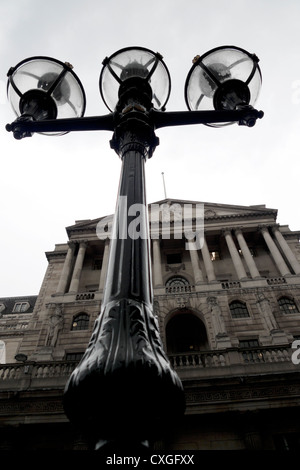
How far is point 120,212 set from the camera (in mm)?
2633

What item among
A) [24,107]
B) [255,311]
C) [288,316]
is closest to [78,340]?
[255,311]

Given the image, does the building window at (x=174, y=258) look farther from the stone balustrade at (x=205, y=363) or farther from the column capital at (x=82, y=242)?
the stone balustrade at (x=205, y=363)

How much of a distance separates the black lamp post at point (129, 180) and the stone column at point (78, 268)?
22.2 metres

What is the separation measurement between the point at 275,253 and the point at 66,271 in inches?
772

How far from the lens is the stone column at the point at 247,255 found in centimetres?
2436

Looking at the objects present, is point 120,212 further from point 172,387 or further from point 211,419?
point 211,419

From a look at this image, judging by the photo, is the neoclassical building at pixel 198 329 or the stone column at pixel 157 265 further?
the stone column at pixel 157 265

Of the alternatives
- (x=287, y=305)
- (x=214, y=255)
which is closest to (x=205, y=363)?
(x=287, y=305)

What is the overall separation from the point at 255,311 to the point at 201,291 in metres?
4.25

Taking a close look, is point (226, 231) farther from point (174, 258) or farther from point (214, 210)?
point (174, 258)

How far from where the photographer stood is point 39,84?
13.7 ft

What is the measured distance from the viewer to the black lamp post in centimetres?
143

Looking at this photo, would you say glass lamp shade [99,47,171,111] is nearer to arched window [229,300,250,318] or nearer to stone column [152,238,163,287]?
arched window [229,300,250,318]

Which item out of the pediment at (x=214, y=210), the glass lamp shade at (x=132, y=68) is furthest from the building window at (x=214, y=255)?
the glass lamp shade at (x=132, y=68)
